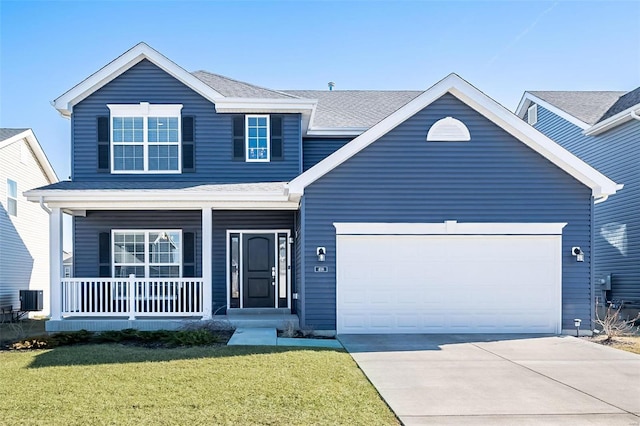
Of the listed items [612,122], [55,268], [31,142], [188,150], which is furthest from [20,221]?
[612,122]

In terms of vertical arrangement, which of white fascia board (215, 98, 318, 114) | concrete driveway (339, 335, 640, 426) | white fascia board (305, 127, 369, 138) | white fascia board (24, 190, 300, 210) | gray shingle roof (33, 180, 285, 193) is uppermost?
white fascia board (215, 98, 318, 114)

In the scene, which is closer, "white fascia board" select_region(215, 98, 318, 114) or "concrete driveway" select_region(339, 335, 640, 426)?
"concrete driveway" select_region(339, 335, 640, 426)

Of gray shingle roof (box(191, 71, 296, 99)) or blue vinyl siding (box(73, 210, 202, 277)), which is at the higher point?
gray shingle roof (box(191, 71, 296, 99))

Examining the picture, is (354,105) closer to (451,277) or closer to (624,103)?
(451,277)

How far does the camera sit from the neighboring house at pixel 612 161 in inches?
623

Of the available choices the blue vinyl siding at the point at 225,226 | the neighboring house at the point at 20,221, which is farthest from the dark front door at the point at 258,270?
the neighboring house at the point at 20,221

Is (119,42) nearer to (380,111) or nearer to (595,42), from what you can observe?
(380,111)

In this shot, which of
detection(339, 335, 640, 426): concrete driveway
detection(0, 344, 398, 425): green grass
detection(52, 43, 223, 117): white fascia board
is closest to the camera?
detection(0, 344, 398, 425): green grass

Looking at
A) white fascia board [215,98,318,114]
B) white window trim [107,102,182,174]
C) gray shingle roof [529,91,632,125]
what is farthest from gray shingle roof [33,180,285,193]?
gray shingle roof [529,91,632,125]

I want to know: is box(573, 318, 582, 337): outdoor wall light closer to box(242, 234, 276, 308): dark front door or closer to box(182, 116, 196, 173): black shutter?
box(242, 234, 276, 308): dark front door

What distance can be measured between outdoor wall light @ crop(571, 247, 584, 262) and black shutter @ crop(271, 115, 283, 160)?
7.25 metres

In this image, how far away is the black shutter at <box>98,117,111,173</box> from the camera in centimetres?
1452

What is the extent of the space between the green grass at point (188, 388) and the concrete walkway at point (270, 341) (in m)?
0.65

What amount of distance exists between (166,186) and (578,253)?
941 centimetres
